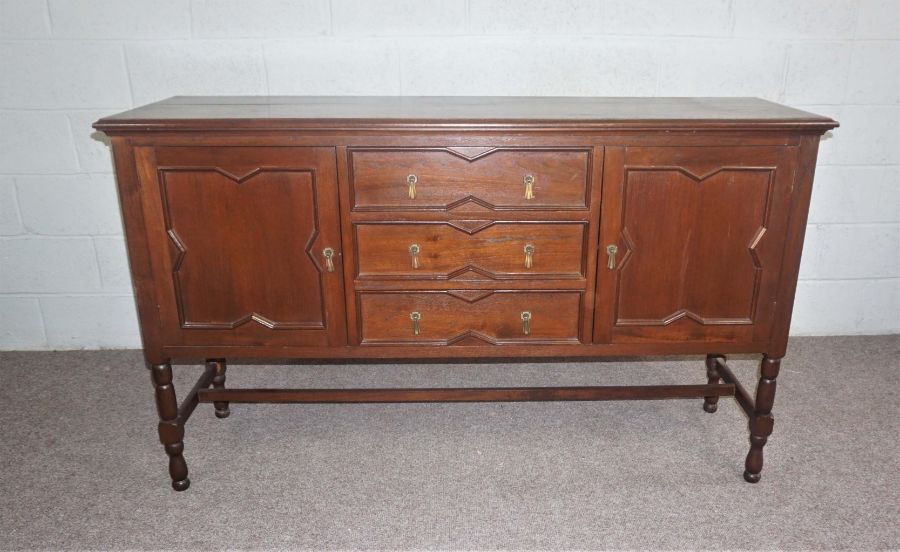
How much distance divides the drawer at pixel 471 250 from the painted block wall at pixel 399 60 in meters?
0.94

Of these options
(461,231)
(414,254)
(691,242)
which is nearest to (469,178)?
(461,231)

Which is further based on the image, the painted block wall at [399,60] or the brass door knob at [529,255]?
the painted block wall at [399,60]

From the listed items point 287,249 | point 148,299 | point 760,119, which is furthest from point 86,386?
point 760,119

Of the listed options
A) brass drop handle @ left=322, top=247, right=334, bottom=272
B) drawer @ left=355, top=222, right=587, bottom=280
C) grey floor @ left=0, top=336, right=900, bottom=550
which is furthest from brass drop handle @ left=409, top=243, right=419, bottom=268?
grey floor @ left=0, top=336, right=900, bottom=550

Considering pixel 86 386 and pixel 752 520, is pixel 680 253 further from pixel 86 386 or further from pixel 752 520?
pixel 86 386

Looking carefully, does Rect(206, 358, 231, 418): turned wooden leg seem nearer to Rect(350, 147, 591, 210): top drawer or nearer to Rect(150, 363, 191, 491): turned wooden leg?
Rect(150, 363, 191, 491): turned wooden leg

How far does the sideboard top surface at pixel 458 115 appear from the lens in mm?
1718

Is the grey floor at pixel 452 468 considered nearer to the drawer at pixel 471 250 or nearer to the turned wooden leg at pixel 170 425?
the turned wooden leg at pixel 170 425

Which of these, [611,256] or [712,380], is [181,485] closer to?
[611,256]

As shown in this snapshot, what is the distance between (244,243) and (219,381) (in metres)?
0.84

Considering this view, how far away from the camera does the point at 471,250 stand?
185cm

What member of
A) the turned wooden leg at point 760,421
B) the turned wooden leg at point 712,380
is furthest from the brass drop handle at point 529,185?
the turned wooden leg at point 712,380

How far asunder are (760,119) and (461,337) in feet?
3.29

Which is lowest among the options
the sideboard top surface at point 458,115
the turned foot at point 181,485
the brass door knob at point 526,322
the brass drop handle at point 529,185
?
the turned foot at point 181,485
